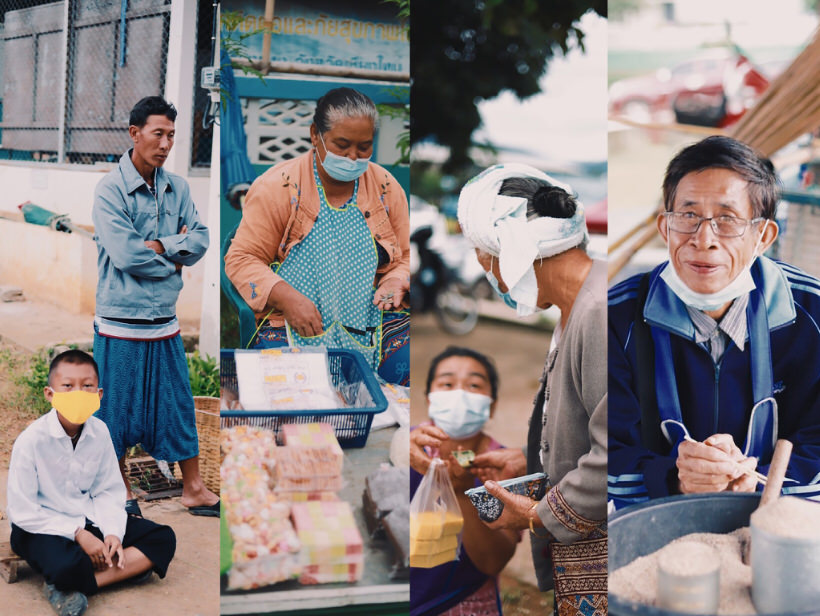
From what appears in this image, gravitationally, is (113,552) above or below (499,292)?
below

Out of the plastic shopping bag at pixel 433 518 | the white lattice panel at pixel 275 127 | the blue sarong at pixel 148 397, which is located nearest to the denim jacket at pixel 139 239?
the blue sarong at pixel 148 397

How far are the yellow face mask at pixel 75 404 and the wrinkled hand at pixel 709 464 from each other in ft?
6.28

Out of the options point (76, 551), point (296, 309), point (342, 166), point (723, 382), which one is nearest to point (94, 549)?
point (76, 551)

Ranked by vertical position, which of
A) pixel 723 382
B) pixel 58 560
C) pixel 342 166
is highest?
pixel 342 166

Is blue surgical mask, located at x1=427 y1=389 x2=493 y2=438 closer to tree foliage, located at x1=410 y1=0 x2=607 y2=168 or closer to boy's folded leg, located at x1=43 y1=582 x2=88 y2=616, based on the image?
tree foliage, located at x1=410 y1=0 x2=607 y2=168

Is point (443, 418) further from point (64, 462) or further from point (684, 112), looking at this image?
point (684, 112)

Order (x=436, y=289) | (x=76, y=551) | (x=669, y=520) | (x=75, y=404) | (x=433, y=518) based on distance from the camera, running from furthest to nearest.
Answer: (x=436, y=289) → (x=433, y=518) → (x=75, y=404) → (x=76, y=551) → (x=669, y=520)

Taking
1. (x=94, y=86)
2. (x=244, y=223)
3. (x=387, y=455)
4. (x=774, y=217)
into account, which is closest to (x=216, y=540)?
(x=387, y=455)

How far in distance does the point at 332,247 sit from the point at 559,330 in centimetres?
79

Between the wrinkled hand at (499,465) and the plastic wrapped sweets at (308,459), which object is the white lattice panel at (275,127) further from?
the wrinkled hand at (499,465)

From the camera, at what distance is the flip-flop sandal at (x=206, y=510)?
9.76 ft

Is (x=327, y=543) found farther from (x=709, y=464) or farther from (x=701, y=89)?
(x=701, y=89)

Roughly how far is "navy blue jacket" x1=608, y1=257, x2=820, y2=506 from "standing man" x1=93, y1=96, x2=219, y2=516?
4.89 feet

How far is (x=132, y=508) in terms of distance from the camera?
2.83m
